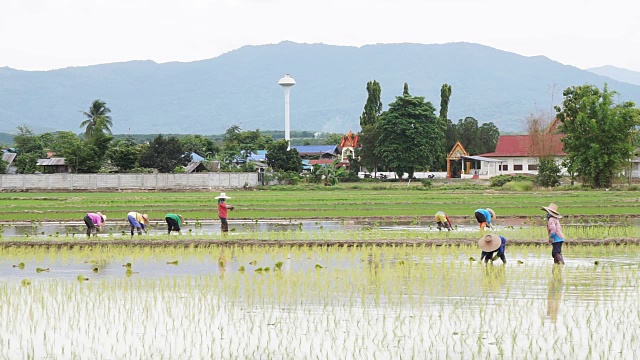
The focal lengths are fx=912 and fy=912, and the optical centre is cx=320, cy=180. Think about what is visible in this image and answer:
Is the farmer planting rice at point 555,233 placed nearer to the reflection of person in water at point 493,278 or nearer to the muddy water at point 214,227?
the reflection of person in water at point 493,278

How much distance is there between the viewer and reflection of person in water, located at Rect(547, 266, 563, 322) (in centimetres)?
A: 1158

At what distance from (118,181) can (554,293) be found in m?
53.8

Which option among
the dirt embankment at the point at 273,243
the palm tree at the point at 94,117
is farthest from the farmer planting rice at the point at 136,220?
the palm tree at the point at 94,117

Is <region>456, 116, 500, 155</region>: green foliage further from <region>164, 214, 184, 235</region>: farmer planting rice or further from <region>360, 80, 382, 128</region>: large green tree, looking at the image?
<region>164, 214, 184, 235</region>: farmer planting rice

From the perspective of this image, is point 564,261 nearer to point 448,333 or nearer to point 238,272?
point 238,272

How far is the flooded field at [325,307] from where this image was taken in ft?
32.6

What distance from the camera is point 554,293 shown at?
43.1ft

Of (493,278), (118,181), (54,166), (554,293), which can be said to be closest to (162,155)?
(54,166)

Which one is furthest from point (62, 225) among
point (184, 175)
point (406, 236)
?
point (184, 175)

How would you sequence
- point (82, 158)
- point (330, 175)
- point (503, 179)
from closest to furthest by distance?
point (503, 179) → point (330, 175) → point (82, 158)

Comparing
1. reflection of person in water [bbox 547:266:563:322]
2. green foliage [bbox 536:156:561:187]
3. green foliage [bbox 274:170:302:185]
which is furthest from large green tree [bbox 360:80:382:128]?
reflection of person in water [bbox 547:266:563:322]

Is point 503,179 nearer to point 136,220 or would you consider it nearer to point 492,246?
point 136,220

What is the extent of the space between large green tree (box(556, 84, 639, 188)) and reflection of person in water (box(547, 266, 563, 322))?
42.9m

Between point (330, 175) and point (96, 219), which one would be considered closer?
point (96, 219)
